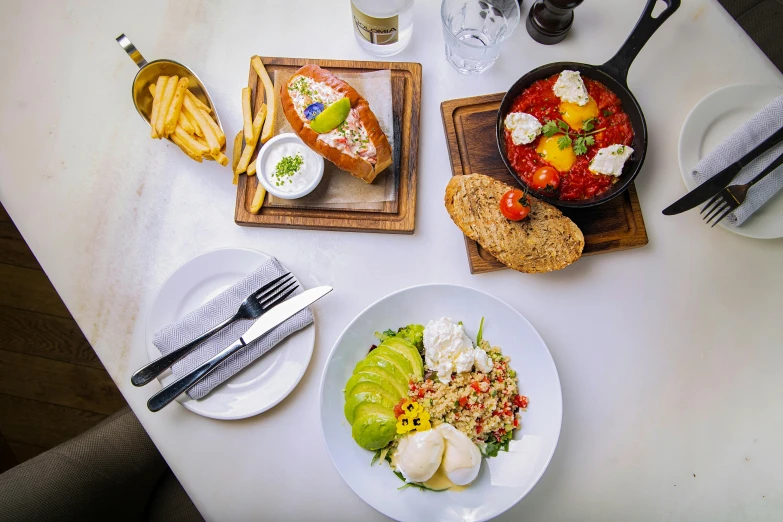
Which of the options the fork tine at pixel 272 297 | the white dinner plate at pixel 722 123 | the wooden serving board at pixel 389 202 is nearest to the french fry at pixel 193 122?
the wooden serving board at pixel 389 202

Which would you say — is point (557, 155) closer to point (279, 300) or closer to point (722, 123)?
point (722, 123)

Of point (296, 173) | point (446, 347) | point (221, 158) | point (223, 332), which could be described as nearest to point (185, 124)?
point (221, 158)

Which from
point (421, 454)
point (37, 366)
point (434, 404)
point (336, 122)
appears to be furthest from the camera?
point (37, 366)

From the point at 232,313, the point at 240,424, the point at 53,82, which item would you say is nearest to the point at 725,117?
the point at 232,313

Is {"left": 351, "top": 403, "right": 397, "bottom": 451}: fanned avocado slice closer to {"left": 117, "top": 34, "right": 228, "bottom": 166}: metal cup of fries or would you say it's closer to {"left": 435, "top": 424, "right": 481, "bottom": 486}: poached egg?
{"left": 435, "top": 424, "right": 481, "bottom": 486}: poached egg

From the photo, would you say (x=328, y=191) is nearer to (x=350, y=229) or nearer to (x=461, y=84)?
(x=350, y=229)

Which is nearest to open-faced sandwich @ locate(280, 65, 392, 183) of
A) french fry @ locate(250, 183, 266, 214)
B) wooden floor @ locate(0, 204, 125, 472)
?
french fry @ locate(250, 183, 266, 214)
